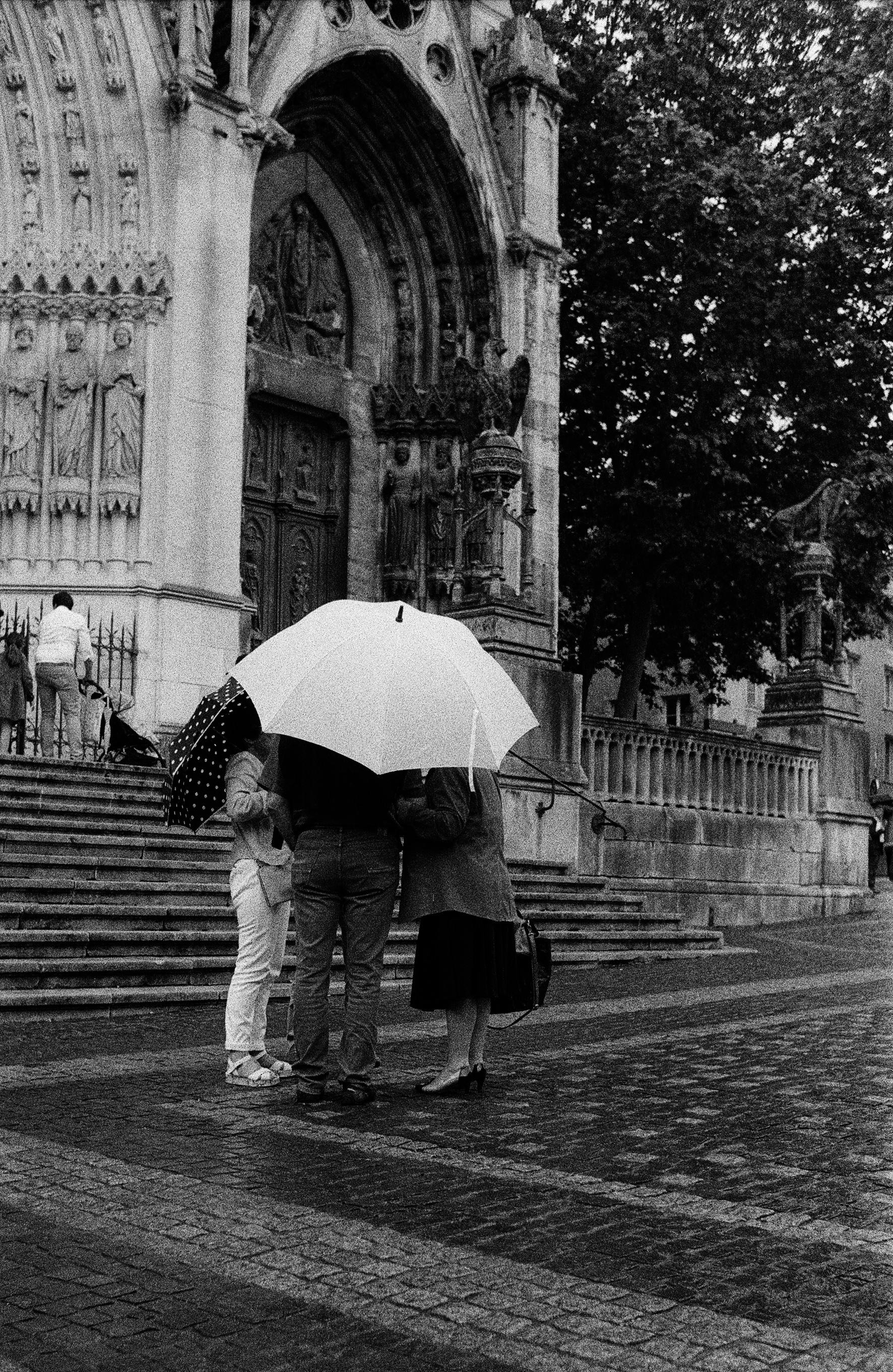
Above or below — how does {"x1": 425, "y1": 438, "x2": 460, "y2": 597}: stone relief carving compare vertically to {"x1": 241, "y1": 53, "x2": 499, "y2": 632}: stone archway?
below

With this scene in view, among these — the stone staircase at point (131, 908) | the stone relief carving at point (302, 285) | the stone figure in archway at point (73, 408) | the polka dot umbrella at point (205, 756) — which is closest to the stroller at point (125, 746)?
the stone staircase at point (131, 908)

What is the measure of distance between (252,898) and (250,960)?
276 millimetres

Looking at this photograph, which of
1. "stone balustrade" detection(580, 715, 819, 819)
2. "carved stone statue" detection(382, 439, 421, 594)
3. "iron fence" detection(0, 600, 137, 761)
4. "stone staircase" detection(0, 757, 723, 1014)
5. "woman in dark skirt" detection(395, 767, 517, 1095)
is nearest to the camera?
"woman in dark skirt" detection(395, 767, 517, 1095)

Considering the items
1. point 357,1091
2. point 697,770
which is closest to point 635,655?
point 697,770

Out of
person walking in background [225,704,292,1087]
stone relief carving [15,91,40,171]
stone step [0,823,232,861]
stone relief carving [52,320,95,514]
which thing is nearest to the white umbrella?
person walking in background [225,704,292,1087]

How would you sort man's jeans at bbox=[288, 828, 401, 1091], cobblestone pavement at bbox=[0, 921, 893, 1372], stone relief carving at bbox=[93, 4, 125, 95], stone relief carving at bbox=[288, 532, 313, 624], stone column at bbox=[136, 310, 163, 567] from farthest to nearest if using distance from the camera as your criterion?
stone relief carving at bbox=[288, 532, 313, 624], stone relief carving at bbox=[93, 4, 125, 95], stone column at bbox=[136, 310, 163, 567], man's jeans at bbox=[288, 828, 401, 1091], cobblestone pavement at bbox=[0, 921, 893, 1372]

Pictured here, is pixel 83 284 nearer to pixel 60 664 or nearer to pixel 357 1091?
pixel 60 664

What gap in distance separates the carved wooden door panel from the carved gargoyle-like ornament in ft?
7.84

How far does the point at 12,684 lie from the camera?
16.5m

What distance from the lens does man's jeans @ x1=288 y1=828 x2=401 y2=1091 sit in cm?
700

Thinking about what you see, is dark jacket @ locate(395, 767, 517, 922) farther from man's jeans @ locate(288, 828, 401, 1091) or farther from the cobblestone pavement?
the cobblestone pavement

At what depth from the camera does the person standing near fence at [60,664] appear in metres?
16.0

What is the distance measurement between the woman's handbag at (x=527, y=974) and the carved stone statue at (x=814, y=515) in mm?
16109

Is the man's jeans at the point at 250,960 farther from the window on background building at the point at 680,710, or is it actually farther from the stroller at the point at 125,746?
the window on background building at the point at 680,710
